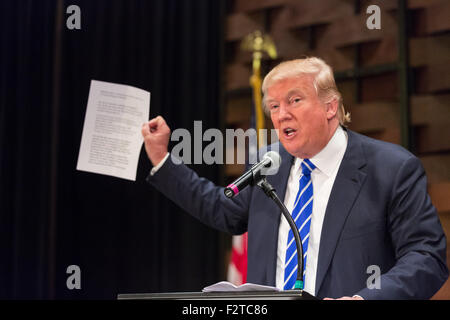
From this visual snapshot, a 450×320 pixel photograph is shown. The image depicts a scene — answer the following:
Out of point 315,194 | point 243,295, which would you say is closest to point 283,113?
point 315,194

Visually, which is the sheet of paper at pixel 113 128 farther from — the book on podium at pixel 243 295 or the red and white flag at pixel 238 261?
the red and white flag at pixel 238 261

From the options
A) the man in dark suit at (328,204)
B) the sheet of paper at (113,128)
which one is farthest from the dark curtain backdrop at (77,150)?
the man in dark suit at (328,204)

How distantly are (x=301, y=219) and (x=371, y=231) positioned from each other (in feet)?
0.86

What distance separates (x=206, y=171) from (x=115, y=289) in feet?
3.69

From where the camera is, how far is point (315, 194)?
7.73 feet

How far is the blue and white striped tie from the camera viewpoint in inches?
89.0

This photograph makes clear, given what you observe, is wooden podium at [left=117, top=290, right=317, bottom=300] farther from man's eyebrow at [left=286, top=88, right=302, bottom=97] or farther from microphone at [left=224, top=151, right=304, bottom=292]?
man's eyebrow at [left=286, top=88, right=302, bottom=97]

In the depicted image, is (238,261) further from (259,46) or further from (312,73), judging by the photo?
(312,73)

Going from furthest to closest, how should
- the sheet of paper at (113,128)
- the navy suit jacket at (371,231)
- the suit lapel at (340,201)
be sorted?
Answer: the sheet of paper at (113,128) < the suit lapel at (340,201) < the navy suit jacket at (371,231)

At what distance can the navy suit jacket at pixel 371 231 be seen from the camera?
2047mm

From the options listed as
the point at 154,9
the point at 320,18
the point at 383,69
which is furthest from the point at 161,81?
the point at 383,69

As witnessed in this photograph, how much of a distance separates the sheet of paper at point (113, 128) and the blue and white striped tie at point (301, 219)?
2.38ft

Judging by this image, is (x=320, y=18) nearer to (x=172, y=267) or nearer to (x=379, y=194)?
(x=172, y=267)

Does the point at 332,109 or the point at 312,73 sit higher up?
the point at 312,73
